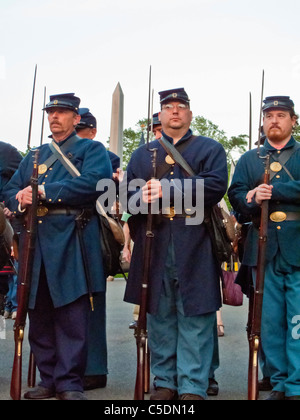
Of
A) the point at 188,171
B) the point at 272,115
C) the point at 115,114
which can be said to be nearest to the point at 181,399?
the point at 188,171

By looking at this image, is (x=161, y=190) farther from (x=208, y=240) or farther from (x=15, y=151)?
(x=15, y=151)

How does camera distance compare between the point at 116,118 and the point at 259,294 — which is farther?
the point at 116,118

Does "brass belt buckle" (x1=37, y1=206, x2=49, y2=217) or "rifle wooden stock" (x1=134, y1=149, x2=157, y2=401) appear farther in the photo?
"brass belt buckle" (x1=37, y1=206, x2=49, y2=217)

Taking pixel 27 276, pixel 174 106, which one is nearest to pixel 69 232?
pixel 27 276

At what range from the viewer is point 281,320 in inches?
210

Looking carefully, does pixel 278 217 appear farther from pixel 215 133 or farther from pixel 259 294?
pixel 215 133

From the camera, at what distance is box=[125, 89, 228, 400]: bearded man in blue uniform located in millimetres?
5066

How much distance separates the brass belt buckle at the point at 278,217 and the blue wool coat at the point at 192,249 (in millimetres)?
440

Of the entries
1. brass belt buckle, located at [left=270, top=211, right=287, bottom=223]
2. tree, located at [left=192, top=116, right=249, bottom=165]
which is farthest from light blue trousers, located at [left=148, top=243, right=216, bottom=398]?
tree, located at [left=192, top=116, right=249, bottom=165]

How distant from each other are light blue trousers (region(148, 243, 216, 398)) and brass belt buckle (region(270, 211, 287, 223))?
775 mm

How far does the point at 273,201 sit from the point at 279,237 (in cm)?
26

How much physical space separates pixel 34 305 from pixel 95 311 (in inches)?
27.7

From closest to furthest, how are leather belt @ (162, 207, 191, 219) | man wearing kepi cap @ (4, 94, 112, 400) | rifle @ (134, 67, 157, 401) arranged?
rifle @ (134, 67, 157, 401), leather belt @ (162, 207, 191, 219), man wearing kepi cap @ (4, 94, 112, 400)

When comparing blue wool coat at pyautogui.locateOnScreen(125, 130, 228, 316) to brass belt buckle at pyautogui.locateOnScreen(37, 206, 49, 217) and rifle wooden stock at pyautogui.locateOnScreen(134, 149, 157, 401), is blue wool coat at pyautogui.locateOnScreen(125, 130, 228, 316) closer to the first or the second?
rifle wooden stock at pyautogui.locateOnScreen(134, 149, 157, 401)
